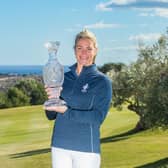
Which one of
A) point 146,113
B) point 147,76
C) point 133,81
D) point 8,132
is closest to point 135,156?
point 146,113

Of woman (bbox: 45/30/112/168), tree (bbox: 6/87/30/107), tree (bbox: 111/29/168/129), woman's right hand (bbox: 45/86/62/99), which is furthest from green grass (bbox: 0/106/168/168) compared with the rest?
woman's right hand (bbox: 45/86/62/99)

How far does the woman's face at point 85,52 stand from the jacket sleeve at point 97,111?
27cm

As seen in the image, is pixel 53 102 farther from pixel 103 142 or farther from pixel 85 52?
pixel 103 142

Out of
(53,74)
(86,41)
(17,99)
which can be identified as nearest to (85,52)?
(86,41)

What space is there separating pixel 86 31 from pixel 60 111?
74cm

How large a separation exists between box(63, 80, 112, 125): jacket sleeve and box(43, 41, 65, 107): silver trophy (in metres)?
0.15

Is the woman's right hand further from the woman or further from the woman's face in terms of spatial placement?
the woman's face

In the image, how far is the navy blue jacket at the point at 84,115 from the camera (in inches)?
202

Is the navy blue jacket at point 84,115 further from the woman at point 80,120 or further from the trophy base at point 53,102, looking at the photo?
the trophy base at point 53,102

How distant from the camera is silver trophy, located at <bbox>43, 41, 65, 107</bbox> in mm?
4984

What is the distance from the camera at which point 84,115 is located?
5.10 meters

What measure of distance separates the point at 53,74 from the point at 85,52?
14.8 inches

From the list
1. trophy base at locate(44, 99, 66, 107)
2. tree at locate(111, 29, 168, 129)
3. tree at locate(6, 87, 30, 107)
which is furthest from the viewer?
tree at locate(6, 87, 30, 107)

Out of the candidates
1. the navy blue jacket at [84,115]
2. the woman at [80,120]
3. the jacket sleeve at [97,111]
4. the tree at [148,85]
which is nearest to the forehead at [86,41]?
the woman at [80,120]
